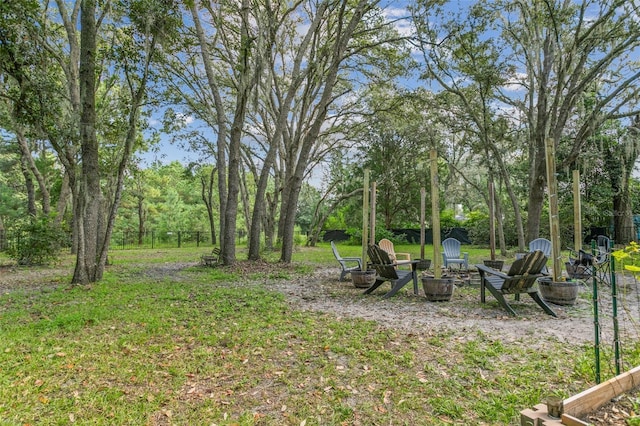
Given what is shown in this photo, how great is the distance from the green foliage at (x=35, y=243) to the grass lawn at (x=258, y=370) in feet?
18.8

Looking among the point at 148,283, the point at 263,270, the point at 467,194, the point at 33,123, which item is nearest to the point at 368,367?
the point at 148,283

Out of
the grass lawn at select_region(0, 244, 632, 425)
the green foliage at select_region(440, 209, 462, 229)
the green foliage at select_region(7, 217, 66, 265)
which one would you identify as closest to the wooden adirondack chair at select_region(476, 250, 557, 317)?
the grass lawn at select_region(0, 244, 632, 425)

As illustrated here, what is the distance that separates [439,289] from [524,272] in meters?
1.20

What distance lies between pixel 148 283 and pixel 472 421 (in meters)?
6.49

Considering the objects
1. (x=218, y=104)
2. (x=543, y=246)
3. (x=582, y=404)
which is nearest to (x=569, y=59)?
(x=543, y=246)

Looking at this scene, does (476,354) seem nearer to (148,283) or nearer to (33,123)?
(148,283)

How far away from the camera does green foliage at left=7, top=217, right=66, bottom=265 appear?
30.8 feet

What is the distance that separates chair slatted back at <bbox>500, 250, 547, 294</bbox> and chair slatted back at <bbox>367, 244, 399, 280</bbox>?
1592 millimetres

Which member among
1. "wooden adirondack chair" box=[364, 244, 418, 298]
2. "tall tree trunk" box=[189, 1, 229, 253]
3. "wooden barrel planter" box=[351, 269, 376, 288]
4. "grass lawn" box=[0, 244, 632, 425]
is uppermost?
"tall tree trunk" box=[189, 1, 229, 253]

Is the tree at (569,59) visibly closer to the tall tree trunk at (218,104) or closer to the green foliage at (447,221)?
the tall tree trunk at (218,104)

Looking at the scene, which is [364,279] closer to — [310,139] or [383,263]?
[383,263]

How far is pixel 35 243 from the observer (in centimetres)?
948

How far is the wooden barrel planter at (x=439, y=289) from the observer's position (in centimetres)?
534

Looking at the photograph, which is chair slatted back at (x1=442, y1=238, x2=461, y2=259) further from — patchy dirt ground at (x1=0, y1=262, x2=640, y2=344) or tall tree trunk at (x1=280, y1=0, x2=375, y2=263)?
tall tree trunk at (x1=280, y1=0, x2=375, y2=263)
